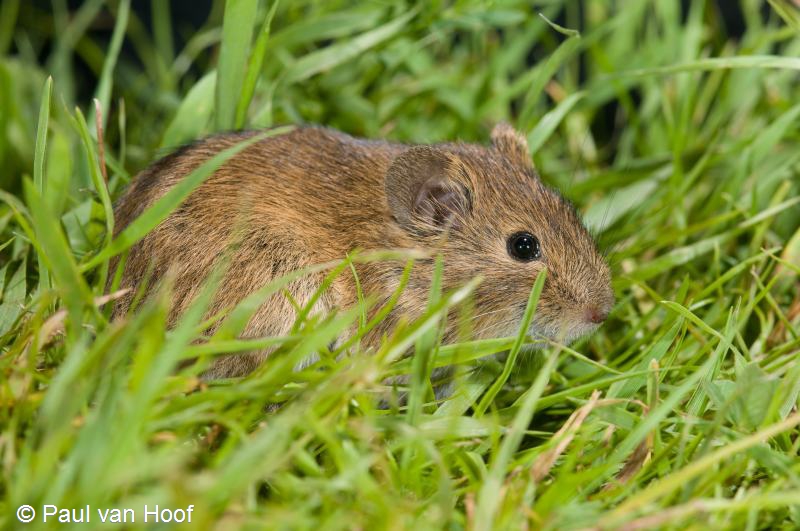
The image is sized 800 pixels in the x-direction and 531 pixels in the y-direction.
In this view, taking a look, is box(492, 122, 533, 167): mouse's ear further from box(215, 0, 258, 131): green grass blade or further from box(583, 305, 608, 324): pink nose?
box(215, 0, 258, 131): green grass blade

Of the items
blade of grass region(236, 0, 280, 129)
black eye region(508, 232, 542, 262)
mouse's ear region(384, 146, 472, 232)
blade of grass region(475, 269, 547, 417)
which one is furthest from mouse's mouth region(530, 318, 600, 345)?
blade of grass region(236, 0, 280, 129)

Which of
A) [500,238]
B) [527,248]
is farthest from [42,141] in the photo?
[527,248]

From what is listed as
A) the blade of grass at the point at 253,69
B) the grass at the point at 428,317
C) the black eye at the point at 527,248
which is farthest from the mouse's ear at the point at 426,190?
the blade of grass at the point at 253,69

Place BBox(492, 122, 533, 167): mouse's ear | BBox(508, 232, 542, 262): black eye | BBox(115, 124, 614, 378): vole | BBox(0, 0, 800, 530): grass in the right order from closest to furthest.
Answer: BBox(0, 0, 800, 530): grass < BBox(115, 124, 614, 378): vole < BBox(508, 232, 542, 262): black eye < BBox(492, 122, 533, 167): mouse's ear

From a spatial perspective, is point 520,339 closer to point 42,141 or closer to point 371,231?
point 371,231

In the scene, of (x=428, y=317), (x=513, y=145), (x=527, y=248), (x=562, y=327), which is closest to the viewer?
(x=428, y=317)

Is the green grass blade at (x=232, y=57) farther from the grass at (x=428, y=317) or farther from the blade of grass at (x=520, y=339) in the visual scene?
the blade of grass at (x=520, y=339)

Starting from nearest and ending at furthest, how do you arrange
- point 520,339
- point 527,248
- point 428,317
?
point 428,317 < point 520,339 < point 527,248
